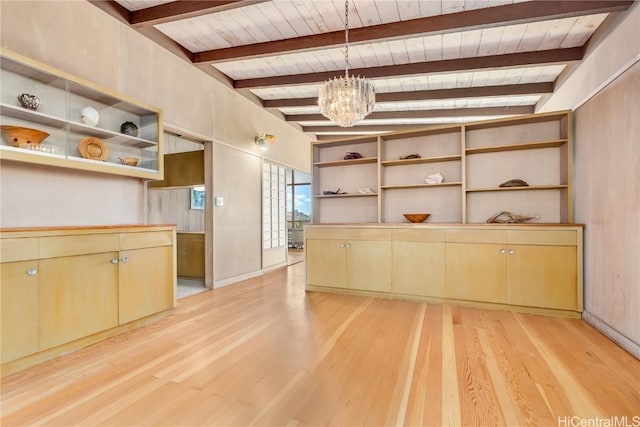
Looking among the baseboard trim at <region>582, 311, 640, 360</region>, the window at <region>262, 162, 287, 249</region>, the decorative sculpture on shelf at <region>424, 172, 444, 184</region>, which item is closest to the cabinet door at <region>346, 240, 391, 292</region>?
the decorative sculpture on shelf at <region>424, 172, 444, 184</region>

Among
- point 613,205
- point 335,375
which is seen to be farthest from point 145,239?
point 613,205

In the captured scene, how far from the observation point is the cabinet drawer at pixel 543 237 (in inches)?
119

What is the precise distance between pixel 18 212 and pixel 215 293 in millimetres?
2231

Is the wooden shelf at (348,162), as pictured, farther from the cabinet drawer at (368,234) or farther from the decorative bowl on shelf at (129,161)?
the decorative bowl on shelf at (129,161)

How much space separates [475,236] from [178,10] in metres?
3.85

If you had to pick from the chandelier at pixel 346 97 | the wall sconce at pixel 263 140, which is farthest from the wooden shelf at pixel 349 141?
the chandelier at pixel 346 97

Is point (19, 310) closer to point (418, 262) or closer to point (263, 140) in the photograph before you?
point (418, 262)

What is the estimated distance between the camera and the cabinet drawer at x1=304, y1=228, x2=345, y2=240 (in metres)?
4.07

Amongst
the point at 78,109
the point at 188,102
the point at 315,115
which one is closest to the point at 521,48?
the point at 315,115

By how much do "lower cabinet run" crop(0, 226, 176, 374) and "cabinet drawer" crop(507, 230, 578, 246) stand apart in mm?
3713

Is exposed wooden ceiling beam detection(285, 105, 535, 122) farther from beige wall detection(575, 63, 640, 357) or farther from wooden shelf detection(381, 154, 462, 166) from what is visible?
beige wall detection(575, 63, 640, 357)

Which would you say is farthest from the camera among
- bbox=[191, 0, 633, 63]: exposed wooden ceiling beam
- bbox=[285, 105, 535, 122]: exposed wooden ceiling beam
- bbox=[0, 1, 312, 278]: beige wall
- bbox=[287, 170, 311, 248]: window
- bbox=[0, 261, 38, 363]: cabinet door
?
bbox=[287, 170, 311, 248]: window

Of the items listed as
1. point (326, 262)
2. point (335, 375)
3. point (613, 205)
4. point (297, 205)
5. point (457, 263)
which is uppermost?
point (297, 205)

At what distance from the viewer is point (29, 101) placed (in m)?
2.28
